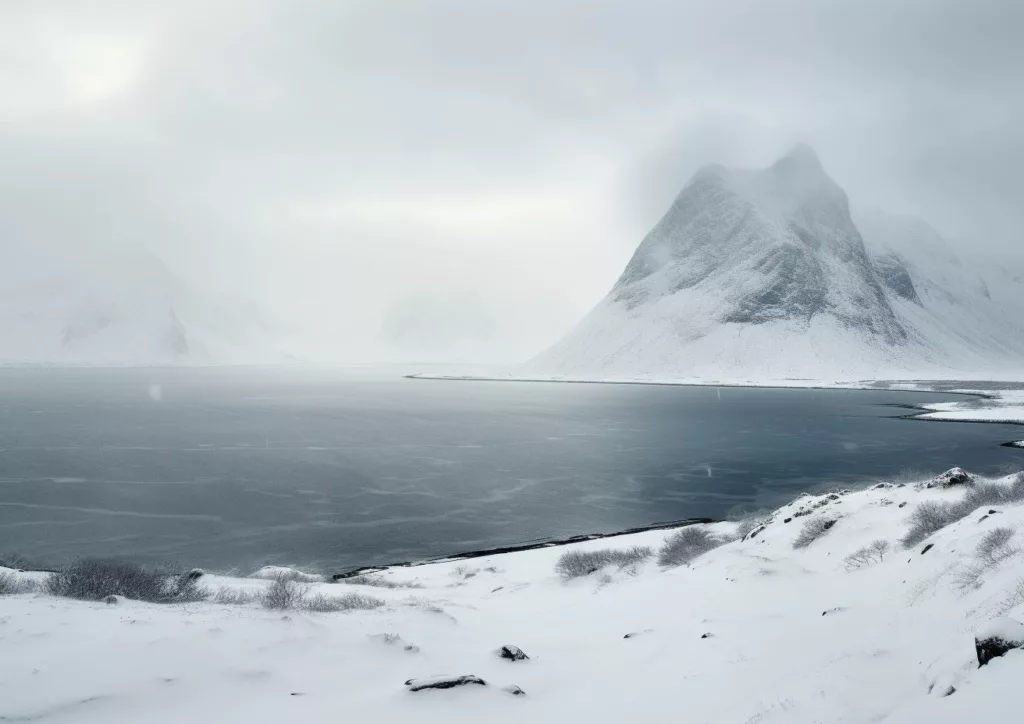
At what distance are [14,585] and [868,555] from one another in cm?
2326

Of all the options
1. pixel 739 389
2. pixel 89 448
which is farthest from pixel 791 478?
pixel 739 389

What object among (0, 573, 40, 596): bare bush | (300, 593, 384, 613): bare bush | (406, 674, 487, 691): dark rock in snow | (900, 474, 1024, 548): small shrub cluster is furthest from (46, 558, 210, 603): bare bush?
(900, 474, 1024, 548): small shrub cluster

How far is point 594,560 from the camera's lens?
80.5 ft

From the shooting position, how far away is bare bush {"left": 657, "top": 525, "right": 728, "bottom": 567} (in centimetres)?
2348

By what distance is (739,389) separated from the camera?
157750 mm

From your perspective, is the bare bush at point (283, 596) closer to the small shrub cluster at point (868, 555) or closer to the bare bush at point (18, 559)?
the bare bush at point (18, 559)

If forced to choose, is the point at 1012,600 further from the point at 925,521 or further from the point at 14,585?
the point at 14,585

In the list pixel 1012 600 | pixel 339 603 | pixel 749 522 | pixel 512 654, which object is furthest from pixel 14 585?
pixel 749 522

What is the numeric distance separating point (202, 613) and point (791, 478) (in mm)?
45215

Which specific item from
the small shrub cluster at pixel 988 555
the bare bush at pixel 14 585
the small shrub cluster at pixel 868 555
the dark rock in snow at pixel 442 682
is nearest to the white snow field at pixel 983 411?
the small shrub cluster at pixel 868 555

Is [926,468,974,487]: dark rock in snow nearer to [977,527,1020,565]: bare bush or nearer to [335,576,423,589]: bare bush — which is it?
[977,527,1020,565]: bare bush

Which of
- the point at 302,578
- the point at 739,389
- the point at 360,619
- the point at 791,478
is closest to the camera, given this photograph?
the point at 360,619

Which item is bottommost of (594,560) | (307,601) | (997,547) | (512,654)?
(594,560)

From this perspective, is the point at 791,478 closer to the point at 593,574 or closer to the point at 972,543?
the point at 593,574
